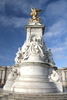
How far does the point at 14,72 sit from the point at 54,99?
19.1 feet

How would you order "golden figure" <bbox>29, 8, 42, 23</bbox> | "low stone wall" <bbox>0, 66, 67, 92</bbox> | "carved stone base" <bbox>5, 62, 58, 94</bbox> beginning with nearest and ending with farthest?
1. "carved stone base" <bbox>5, 62, 58, 94</bbox>
2. "golden figure" <bbox>29, 8, 42, 23</bbox>
3. "low stone wall" <bbox>0, 66, 67, 92</bbox>

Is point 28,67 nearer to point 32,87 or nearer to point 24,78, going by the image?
point 24,78

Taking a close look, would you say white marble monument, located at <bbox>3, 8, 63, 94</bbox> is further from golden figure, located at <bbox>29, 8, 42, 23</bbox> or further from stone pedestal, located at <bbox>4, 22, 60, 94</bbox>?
golden figure, located at <bbox>29, 8, 42, 23</bbox>

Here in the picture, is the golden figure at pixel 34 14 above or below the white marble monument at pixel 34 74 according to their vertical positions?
above

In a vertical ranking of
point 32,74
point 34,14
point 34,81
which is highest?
point 34,14

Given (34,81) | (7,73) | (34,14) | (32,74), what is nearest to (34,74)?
(32,74)

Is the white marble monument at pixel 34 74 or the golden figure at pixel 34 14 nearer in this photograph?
the white marble monument at pixel 34 74

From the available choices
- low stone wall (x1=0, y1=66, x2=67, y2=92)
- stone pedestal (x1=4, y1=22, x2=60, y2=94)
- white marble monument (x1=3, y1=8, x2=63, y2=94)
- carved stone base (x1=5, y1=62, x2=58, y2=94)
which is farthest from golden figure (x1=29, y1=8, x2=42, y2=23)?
low stone wall (x1=0, y1=66, x2=67, y2=92)

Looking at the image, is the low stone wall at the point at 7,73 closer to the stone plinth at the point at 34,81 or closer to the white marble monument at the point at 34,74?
the white marble monument at the point at 34,74

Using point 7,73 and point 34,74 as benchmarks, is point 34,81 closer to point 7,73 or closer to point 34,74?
point 34,74

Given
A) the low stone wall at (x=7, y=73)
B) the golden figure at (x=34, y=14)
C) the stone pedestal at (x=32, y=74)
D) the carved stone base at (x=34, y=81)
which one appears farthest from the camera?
the low stone wall at (x=7, y=73)

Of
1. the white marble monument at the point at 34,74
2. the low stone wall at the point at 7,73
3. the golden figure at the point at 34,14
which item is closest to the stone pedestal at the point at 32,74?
the white marble monument at the point at 34,74

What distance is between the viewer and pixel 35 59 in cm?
1120

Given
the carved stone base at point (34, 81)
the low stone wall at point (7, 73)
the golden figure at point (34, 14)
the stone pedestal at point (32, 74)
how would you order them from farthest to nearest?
the low stone wall at point (7, 73), the golden figure at point (34, 14), the stone pedestal at point (32, 74), the carved stone base at point (34, 81)
